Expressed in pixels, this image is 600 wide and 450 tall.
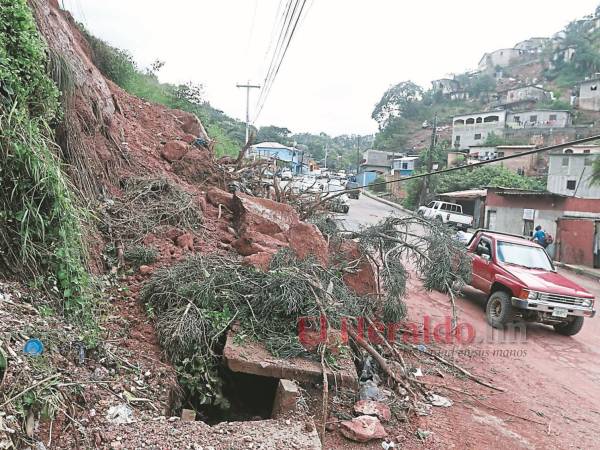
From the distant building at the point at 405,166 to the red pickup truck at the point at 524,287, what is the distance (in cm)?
4414

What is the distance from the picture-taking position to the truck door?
895 centimetres

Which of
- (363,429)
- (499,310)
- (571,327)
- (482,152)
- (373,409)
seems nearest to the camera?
(363,429)

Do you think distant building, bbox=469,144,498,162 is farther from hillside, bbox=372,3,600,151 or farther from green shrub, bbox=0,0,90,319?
green shrub, bbox=0,0,90,319

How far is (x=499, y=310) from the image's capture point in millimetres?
8461

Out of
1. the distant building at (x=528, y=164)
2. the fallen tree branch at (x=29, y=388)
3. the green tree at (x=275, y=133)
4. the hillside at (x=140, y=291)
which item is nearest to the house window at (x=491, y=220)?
the distant building at (x=528, y=164)

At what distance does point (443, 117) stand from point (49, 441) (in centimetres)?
8128

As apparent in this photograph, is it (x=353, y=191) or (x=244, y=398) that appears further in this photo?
(x=353, y=191)

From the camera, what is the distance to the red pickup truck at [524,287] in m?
7.89

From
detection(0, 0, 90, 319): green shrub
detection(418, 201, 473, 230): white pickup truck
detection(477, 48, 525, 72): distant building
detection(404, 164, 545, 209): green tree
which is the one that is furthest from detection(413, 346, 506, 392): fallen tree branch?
detection(477, 48, 525, 72): distant building

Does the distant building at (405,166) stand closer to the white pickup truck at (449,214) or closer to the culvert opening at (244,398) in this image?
the white pickup truck at (449,214)

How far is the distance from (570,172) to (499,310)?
24.2m

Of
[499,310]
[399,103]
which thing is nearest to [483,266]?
[499,310]

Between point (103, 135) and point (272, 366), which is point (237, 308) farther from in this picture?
point (103, 135)

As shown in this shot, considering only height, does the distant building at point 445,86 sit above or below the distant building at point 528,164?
above
